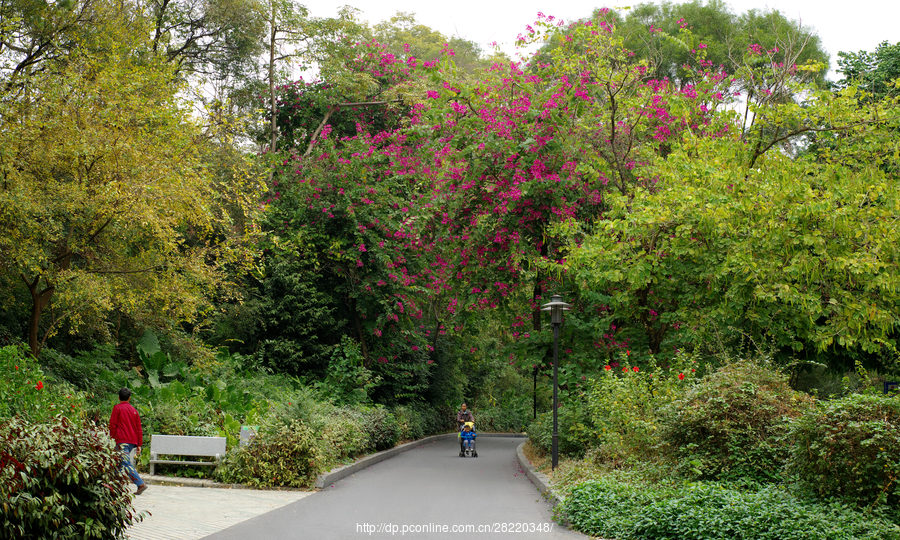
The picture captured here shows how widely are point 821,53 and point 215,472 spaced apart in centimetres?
2980

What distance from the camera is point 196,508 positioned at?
1021 centimetres

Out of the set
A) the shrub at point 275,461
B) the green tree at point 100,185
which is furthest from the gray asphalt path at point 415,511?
the green tree at point 100,185

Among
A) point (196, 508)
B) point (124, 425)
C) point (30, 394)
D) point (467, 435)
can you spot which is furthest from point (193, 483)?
point (467, 435)

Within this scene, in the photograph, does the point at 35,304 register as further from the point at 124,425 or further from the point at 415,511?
the point at 415,511

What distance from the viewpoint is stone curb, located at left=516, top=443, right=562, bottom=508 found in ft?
37.4

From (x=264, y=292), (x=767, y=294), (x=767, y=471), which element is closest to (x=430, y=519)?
(x=767, y=471)

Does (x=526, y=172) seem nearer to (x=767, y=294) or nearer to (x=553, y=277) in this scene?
(x=553, y=277)

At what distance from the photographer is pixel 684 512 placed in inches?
326

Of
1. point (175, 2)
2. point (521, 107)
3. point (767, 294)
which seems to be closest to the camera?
point (767, 294)

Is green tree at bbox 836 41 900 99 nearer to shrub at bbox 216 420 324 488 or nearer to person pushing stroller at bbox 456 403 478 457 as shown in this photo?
person pushing stroller at bbox 456 403 478 457

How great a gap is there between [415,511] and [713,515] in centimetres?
419

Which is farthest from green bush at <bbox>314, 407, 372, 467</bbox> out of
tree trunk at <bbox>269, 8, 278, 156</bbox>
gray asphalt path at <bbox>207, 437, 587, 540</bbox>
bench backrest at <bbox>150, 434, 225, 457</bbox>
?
tree trunk at <bbox>269, 8, 278, 156</bbox>

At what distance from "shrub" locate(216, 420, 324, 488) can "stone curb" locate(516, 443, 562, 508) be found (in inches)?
153

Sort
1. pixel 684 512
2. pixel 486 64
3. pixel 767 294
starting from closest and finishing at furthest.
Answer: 1. pixel 684 512
2. pixel 767 294
3. pixel 486 64
